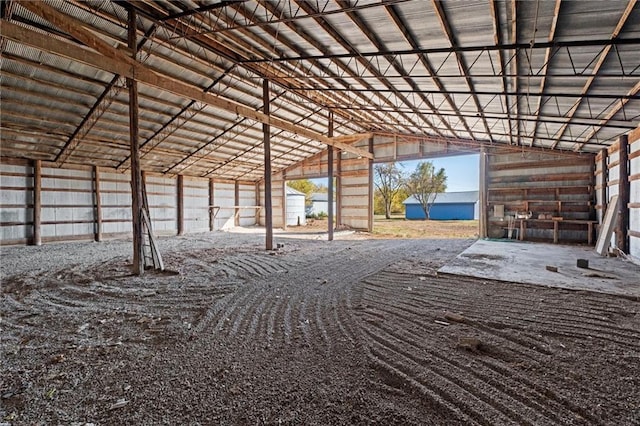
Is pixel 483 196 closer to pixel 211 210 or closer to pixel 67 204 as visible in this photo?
pixel 211 210

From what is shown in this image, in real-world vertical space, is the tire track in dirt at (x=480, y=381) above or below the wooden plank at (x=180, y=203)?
below

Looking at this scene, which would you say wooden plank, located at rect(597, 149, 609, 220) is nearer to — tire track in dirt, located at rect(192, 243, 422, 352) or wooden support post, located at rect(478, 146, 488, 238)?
wooden support post, located at rect(478, 146, 488, 238)

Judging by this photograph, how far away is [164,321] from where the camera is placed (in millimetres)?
3627

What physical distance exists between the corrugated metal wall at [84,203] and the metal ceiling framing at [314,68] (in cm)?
80

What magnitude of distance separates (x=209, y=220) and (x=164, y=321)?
48.1 feet

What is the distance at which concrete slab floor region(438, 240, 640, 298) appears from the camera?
495 centimetres

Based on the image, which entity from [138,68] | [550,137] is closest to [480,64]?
[550,137]

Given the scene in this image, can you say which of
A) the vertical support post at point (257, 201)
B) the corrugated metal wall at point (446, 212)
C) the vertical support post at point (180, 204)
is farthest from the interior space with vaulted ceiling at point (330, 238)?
the corrugated metal wall at point (446, 212)

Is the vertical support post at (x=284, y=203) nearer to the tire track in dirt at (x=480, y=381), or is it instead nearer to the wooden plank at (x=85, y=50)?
the wooden plank at (x=85, y=50)

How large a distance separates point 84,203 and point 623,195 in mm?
18565

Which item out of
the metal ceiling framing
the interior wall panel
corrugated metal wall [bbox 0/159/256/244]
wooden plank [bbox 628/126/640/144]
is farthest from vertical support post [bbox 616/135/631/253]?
corrugated metal wall [bbox 0/159/256/244]

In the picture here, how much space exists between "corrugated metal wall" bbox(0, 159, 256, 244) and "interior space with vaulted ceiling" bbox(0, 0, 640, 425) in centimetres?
8

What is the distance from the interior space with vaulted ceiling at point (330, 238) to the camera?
2.25 meters

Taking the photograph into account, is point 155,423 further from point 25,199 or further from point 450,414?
point 25,199
